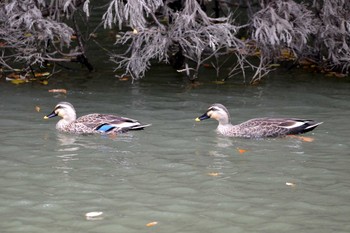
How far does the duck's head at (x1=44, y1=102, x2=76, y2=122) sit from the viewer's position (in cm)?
1338

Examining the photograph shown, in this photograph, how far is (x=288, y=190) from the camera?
33.0 feet

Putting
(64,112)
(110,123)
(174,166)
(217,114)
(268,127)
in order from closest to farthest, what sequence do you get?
(174,166) → (268,127) → (110,123) → (217,114) → (64,112)

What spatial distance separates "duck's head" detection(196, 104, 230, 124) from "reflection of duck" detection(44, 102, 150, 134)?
3.37ft

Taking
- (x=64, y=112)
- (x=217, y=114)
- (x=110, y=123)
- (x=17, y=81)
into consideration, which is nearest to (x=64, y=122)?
(x=64, y=112)

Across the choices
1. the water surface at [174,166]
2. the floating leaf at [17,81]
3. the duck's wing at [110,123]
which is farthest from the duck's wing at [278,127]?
the floating leaf at [17,81]

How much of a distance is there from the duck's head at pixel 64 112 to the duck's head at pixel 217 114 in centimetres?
197

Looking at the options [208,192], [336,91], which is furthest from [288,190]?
[336,91]

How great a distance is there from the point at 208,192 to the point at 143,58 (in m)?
6.22

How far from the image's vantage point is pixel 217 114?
13250 millimetres

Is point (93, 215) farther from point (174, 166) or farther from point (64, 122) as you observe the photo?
point (64, 122)

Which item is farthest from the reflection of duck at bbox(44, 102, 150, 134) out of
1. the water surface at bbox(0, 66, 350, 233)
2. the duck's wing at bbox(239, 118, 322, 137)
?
the duck's wing at bbox(239, 118, 322, 137)

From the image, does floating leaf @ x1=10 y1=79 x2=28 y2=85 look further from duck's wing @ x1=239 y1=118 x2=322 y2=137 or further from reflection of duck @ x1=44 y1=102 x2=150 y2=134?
duck's wing @ x1=239 y1=118 x2=322 y2=137

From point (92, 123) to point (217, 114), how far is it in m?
1.93

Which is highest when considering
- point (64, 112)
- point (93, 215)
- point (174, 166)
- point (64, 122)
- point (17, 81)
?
point (17, 81)
